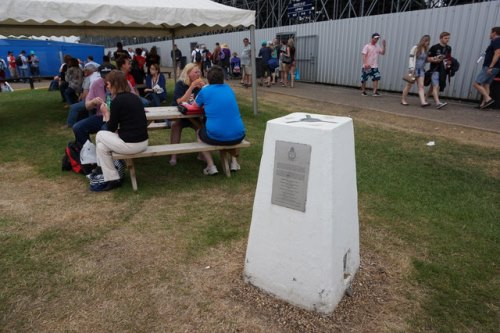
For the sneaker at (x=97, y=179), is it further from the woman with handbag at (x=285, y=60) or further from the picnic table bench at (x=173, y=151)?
the woman with handbag at (x=285, y=60)

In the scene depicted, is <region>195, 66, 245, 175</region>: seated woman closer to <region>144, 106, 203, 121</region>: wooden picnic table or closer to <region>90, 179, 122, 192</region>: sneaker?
<region>144, 106, 203, 121</region>: wooden picnic table

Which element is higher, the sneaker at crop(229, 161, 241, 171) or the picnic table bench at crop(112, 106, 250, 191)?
the picnic table bench at crop(112, 106, 250, 191)

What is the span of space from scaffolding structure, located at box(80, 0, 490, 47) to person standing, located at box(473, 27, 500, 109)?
6.51 metres

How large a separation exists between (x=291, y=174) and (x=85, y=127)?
12.6 feet

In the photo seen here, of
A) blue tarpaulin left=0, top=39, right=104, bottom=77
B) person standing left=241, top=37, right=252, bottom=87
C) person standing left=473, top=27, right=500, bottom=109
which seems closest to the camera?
person standing left=473, top=27, right=500, bottom=109

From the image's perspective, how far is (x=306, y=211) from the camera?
2.29 m

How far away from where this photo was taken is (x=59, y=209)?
397cm

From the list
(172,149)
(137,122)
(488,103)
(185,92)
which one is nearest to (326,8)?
(488,103)

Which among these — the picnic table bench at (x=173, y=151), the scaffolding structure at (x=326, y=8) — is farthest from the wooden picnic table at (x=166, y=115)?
the scaffolding structure at (x=326, y=8)

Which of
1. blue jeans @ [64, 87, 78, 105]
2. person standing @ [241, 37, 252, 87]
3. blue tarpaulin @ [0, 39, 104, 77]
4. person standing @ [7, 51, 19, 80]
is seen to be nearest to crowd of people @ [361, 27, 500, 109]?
person standing @ [241, 37, 252, 87]

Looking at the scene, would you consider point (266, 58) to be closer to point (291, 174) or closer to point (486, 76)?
point (486, 76)

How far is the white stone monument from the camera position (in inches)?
87.7

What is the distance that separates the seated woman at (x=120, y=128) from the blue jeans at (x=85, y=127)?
0.95 m

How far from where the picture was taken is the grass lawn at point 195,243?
94.7 inches
